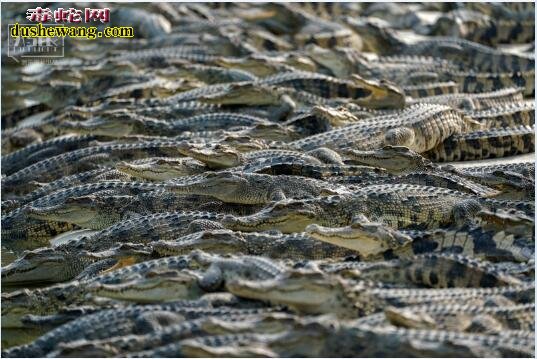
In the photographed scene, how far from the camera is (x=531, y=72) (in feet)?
39.6

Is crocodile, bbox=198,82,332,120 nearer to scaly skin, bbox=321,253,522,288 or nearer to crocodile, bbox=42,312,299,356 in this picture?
scaly skin, bbox=321,253,522,288

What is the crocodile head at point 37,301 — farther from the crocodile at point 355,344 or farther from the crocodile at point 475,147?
the crocodile at point 475,147

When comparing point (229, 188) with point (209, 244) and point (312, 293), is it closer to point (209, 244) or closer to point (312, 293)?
point (209, 244)

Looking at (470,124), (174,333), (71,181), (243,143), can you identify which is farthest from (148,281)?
(470,124)

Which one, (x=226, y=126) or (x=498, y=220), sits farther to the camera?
(x=226, y=126)

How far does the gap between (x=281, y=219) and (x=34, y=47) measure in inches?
344

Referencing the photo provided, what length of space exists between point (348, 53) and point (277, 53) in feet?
3.62

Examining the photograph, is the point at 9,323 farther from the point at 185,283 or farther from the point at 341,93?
the point at 341,93

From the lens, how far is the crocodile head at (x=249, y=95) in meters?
10.5

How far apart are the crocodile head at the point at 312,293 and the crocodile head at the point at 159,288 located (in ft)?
2.09

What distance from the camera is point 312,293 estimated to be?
199 inches

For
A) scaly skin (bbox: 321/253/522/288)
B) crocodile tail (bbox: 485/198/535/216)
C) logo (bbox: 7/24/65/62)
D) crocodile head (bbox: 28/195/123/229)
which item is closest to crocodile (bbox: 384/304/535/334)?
scaly skin (bbox: 321/253/522/288)

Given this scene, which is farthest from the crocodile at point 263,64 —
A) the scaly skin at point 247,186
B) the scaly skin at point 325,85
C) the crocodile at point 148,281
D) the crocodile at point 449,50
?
the crocodile at point 148,281

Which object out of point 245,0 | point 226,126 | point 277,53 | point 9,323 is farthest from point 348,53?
point 9,323
